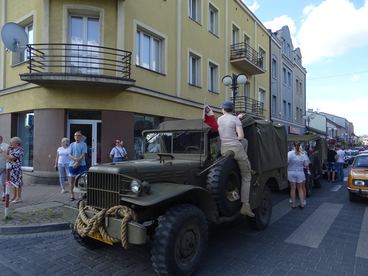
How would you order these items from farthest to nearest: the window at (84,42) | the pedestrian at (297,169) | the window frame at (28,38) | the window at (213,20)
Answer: the window at (213,20) < the window frame at (28,38) < the window at (84,42) < the pedestrian at (297,169)

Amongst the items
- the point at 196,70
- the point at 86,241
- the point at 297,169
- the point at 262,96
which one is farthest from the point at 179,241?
the point at 262,96

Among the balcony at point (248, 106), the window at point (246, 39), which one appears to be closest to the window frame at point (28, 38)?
the balcony at point (248, 106)

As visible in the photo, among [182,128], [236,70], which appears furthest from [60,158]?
[236,70]

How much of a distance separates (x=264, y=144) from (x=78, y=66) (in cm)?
769

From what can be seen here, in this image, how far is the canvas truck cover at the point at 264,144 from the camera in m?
6.59

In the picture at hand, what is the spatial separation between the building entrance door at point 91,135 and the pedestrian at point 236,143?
7864mm

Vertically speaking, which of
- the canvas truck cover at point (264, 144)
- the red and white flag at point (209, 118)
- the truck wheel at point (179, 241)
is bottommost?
the truck wheel at point (179, 241)

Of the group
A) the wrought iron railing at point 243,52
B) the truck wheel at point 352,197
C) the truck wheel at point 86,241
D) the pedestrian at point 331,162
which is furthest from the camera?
the wrought iron railing at point 243,52

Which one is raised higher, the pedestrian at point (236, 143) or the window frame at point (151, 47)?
the window frame at point (151, 47)

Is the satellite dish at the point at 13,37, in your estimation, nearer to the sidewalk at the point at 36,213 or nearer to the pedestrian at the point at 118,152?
the pedestrian at the point at 118,152

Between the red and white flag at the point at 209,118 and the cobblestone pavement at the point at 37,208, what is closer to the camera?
the red and white flag at the point at 209,118

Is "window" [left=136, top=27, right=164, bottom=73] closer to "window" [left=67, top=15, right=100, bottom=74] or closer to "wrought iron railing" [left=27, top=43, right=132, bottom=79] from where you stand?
"wrought iron railing" [left=27, top=43, right=132, bottom=79]

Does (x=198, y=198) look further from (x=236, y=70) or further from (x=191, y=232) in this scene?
(x=236, y=70)

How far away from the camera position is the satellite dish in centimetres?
1083
